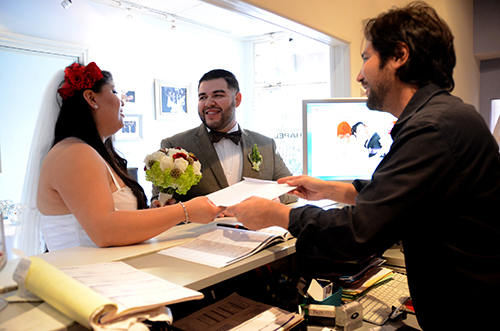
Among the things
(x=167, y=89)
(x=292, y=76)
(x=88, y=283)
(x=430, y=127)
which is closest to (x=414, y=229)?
(x=430, y=127)

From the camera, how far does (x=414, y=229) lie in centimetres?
114

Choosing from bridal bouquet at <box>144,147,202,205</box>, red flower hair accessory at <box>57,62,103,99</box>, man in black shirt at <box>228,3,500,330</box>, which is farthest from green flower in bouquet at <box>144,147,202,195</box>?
man in black shirt at <box>228,3,500,330</box>

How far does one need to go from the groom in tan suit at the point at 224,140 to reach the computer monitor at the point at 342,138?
0.34 meters

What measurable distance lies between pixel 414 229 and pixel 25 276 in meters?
1.06

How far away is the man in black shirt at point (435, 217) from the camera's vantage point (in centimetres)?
106

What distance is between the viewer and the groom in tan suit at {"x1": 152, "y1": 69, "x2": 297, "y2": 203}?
267 centimetres

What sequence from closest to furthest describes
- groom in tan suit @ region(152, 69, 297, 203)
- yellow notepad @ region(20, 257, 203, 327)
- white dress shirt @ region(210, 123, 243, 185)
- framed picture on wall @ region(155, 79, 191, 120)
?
yellow notepad @ region(20, 257, 203, 327), groom in tan suit @ region(152, 69, 297, 203), white dress shirt @ region(210, 123, 243, 185), framed picture on wall @ region(155, 79, 191, 120)

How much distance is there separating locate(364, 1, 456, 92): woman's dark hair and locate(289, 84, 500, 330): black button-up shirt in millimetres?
172

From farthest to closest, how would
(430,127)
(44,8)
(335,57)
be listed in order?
1. (44,8)
2. (335,57)
3. (430,127)

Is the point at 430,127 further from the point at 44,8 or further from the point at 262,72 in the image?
the point at 262,72

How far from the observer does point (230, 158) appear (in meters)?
2.81

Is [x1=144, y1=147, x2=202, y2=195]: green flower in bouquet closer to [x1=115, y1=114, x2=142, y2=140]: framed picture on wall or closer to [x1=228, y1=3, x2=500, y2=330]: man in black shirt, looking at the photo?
[x1=228, y1=3, x2=500, y2=330]: man in black shirt

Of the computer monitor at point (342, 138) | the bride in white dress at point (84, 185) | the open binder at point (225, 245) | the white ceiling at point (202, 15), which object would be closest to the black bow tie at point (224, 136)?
the computer monitor at point (342, 138)

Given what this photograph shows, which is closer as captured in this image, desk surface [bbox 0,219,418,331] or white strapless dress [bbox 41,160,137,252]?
desk surface [bbox 0,219,418,331]
